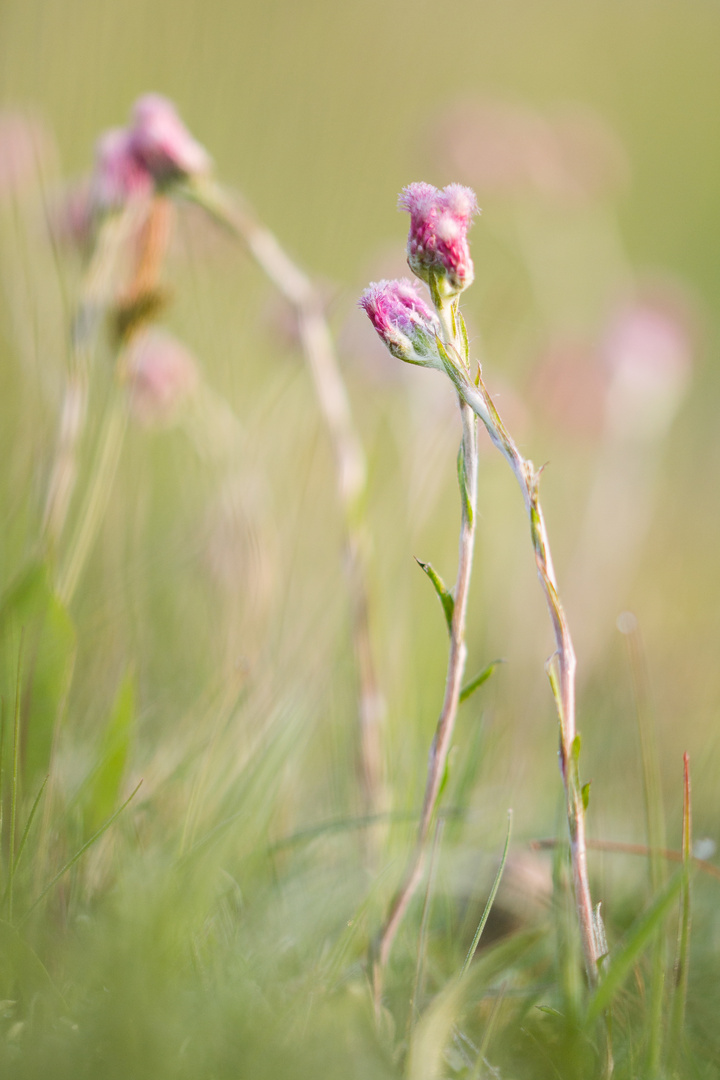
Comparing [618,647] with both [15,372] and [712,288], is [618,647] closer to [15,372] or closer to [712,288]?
[15,372]

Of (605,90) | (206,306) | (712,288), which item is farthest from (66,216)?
(605,90)

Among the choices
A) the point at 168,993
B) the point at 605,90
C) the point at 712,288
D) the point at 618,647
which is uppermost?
the point at 605,90

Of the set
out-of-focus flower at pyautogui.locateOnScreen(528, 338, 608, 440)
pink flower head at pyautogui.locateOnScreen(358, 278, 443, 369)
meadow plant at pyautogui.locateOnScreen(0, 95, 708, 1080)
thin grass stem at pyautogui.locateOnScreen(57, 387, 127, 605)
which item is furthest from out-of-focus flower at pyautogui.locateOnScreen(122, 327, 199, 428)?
out-of-focus flower at pyautogui.locateOnScreen(528, 338, 608, 440)

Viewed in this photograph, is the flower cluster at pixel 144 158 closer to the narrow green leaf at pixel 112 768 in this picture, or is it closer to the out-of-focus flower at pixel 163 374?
the out-of-focus flower at pixel 163 374

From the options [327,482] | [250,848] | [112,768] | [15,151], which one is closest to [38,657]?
[112,768]

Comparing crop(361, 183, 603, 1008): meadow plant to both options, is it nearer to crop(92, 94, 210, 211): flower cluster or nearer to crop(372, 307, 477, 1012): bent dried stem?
crop(372, 307, 477, 1012): bent dried stem

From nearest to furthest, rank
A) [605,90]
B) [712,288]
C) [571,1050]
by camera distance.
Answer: [571,1050], [712,288], [605,90]

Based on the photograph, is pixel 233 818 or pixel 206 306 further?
pixel 206 306
